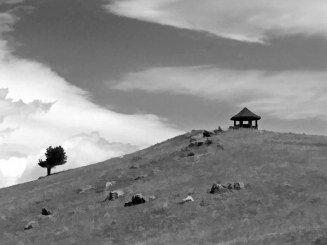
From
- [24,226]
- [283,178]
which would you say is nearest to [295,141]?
[283,178]

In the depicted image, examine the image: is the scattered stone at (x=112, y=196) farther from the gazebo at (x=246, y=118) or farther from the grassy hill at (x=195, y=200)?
the gazebo at (x=246, y=118)

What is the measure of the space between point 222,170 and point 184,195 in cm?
1070

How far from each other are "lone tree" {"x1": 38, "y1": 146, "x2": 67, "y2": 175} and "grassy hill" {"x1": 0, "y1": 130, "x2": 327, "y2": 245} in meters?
18.6

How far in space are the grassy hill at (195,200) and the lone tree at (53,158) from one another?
61.0 ft

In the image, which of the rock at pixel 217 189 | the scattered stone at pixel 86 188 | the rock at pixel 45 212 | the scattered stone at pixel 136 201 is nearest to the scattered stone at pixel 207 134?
the scattered stone at pixel 86 188

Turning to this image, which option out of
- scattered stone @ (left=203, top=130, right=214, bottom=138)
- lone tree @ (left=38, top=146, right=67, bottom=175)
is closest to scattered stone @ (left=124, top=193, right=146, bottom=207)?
scattered stone @ (left=203, top=130, right=214, bottom=138)

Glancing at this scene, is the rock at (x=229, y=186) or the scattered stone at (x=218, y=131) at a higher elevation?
the scattered stone at (x=218, y=131)

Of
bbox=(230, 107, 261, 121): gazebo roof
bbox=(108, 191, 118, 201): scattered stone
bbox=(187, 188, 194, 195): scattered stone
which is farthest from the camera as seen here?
bbox=(230, 107, 261, 121): gazebo roof

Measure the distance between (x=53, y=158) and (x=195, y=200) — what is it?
58208 mm

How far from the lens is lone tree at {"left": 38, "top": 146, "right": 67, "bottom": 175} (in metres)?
101

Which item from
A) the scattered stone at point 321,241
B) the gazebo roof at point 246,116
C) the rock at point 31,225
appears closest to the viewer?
the scattered stone at point 321,241

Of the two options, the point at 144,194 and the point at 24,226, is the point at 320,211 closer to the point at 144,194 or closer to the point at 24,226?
the point at 144,194

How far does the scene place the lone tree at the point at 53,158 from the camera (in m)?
101

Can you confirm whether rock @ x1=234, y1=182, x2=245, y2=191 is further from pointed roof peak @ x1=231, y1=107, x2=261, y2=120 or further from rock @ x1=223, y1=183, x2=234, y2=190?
pointed roof peak @ x1=231, y1=107, x2=261, y2=120
